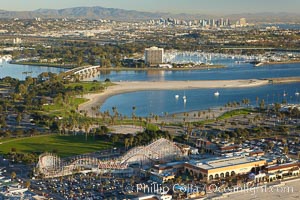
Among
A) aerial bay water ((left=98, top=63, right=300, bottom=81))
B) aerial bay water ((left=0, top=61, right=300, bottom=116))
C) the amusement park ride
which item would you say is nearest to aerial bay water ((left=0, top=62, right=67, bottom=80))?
aerial bay water ((left=0, top=61, right=300, bottom=116))

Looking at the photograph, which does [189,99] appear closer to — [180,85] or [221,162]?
[180,85]

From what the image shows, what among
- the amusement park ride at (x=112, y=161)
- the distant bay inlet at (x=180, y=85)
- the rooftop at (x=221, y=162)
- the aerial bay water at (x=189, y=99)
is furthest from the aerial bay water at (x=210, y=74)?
the rooftop at (x=221, y=162)

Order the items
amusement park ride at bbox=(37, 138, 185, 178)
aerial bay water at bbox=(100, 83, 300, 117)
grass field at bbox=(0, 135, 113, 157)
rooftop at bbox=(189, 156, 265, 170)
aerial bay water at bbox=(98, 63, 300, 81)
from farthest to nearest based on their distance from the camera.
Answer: aerial bay water at bbox=(98, 63, 300, 81), aerial bay water at bbox=(100, 83, 300, 117), grass field at bbox=(0, 135, 113, 157), amusement park ride at bbox=(37, 138, 185, 178), rooftop at bbox=(189, 156, 265, 170)

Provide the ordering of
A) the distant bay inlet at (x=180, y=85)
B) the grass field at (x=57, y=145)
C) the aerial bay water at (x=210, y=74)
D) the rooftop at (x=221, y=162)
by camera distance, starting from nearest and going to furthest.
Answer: the rooftop at (x=221, y=162)
the grass field at (x=57, y=145)
the distant bay inlet at (x=180, y=85)
the aerial bay water at (x=210, y=74)

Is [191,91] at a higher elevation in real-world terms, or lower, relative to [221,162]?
lower

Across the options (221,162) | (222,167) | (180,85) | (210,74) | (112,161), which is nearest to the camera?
(222,167)

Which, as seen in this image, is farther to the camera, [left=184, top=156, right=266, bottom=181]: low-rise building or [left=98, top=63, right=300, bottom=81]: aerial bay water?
[left=98, top=63, right=300, bottom=81]: aerial bay water

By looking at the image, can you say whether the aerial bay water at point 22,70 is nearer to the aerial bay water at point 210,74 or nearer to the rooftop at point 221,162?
the aerial bay water at point 210,74

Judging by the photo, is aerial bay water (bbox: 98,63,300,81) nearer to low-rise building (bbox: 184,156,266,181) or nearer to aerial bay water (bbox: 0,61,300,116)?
aerial bay water (bbox: 0,61,300,116)

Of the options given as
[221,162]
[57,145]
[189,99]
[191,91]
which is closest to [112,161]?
[221,162]
